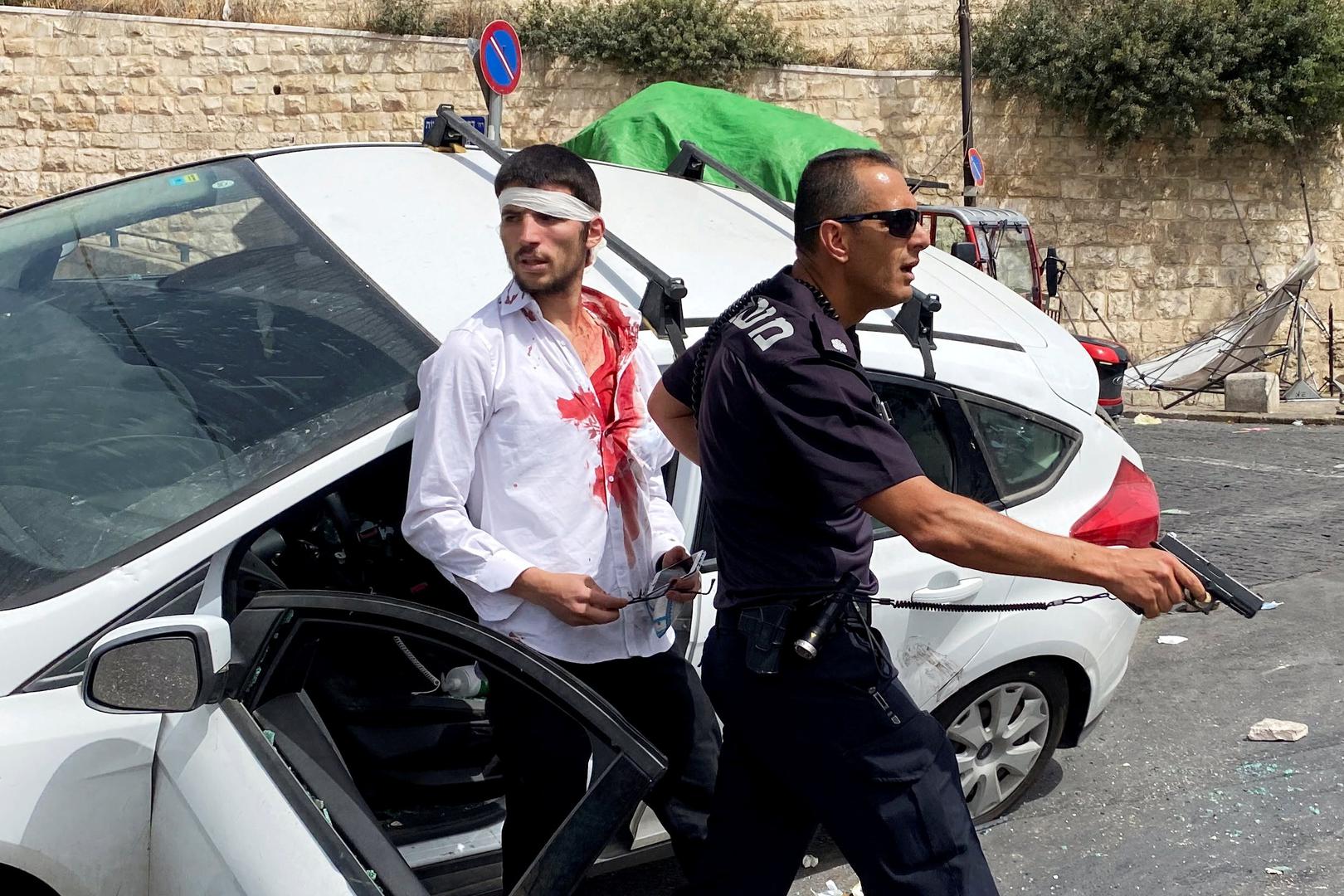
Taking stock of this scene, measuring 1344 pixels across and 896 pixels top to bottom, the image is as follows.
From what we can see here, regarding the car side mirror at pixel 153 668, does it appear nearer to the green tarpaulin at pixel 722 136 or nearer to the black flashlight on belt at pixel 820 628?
the black flashlight on belt at pixel 820 628

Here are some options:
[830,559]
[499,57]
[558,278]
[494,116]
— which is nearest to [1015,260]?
[499,57]

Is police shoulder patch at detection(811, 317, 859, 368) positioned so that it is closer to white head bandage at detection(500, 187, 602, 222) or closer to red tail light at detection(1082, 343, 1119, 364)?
white head bandage at detection(500, 187, 602, 222)

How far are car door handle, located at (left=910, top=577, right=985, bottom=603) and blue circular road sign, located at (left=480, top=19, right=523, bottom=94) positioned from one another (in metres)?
5.13

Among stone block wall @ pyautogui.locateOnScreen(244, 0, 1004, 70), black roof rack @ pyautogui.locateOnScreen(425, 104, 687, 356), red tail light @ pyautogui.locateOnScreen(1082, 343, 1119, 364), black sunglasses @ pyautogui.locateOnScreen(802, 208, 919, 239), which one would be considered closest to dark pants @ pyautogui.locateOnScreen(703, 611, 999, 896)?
black sunglasses @ pyautogui.locateOnScreen(802, 208, 919, 239)

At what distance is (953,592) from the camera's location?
11.1 ft

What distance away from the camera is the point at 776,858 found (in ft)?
7.82

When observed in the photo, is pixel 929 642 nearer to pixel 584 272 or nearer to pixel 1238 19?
pixel 584 272

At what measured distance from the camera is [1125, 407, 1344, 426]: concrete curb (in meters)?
13.9

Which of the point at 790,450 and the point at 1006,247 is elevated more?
the point at 790,450

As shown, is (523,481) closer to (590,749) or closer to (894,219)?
(590,749)

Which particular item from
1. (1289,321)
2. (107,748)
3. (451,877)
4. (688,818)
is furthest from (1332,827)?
(1289,321)

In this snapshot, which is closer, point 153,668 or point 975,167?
point 153,668

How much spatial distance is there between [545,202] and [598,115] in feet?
61.8

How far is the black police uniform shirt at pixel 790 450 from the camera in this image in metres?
2.06
